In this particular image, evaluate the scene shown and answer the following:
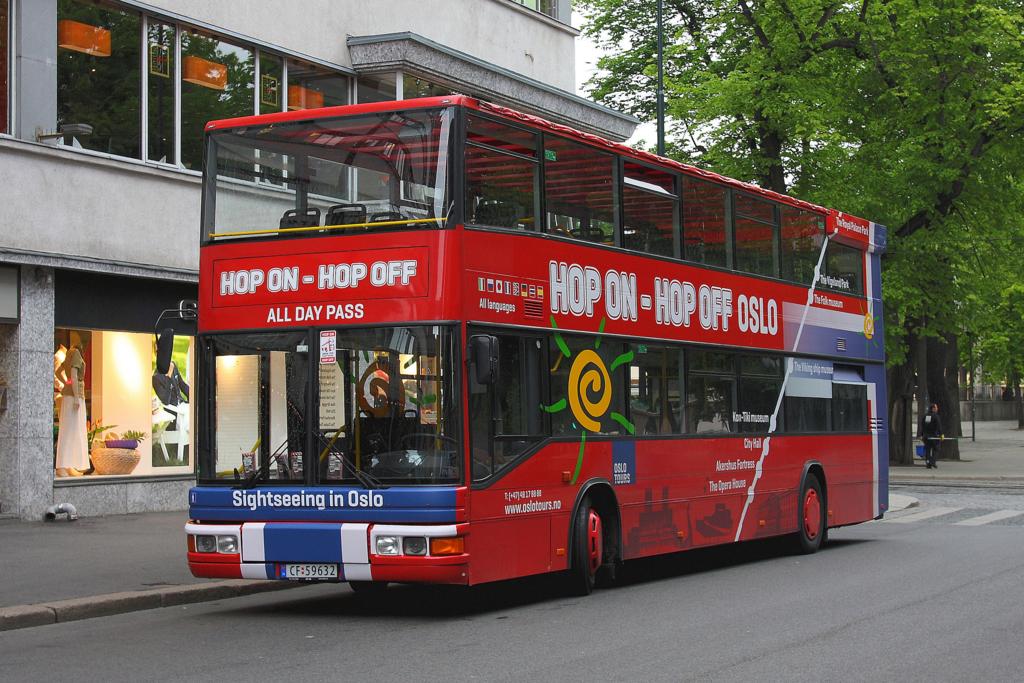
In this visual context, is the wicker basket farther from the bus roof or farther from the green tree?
the green tree

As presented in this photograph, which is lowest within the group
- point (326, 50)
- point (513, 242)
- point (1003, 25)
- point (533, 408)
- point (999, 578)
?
point (999, 578)

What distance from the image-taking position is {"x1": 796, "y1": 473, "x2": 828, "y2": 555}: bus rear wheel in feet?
57.8

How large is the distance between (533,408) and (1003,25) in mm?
23301

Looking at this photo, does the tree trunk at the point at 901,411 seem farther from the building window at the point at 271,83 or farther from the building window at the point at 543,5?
the building window at the point at 271,83

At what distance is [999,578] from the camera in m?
14.1

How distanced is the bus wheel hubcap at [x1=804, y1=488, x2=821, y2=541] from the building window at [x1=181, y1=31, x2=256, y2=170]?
9.66 metres

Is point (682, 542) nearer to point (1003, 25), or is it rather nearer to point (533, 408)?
point (533, 408)

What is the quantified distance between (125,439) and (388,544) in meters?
10.7

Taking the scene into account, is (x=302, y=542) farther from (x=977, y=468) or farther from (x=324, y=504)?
(x=977, y=468)

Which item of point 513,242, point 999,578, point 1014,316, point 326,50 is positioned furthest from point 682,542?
point 1014,316

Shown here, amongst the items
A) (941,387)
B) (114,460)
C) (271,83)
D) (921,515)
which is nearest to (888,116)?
(921,515)

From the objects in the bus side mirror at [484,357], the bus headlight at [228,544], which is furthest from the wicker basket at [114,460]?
the bus side mirror at [484,357]

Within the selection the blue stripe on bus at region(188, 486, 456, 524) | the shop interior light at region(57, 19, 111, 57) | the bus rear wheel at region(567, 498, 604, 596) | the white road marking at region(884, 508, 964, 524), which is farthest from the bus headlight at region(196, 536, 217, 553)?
the white road marking at region(884, 508, 964, 524)

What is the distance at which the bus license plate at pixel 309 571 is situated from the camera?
11.3 metres
